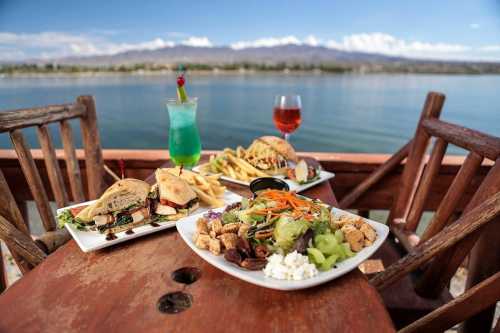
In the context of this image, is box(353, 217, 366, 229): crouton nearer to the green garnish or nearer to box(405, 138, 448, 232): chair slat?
the green garnish

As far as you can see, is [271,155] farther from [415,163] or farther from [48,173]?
[48,173]

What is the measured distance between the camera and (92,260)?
3.67 ft

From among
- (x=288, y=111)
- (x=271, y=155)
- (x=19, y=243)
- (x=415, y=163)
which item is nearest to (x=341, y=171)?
(x=415, y=163)

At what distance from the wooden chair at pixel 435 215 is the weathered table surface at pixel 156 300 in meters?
0.67

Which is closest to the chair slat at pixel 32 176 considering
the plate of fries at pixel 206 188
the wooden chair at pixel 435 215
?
the plate of fries at pixel 206 188

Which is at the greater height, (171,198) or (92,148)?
(171,198)

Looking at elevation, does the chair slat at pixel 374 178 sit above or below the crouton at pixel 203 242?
below

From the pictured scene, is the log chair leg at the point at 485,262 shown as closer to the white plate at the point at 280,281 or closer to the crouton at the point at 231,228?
the white plate at the point at 280,281

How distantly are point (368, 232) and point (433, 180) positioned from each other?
1220mm

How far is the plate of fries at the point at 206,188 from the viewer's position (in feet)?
5.23

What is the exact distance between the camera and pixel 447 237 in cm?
129

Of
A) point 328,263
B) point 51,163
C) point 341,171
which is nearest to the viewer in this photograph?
point 328,263

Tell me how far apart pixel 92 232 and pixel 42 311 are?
0.44 metres

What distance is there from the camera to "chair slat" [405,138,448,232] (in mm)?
2096
